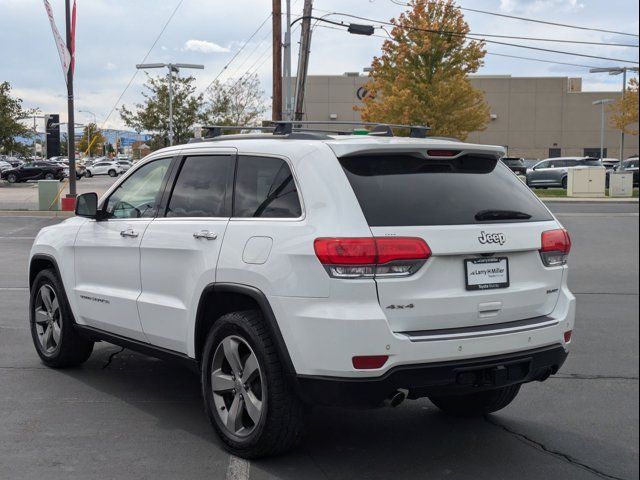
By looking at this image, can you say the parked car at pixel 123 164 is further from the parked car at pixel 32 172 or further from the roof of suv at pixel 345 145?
the roof of suv at pixel 345 145

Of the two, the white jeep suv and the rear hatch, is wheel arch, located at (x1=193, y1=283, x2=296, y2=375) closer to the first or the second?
the white jeep suv

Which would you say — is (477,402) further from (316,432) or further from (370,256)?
(370,256)

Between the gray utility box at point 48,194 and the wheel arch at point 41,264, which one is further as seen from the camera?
the gray utility box at point 48,194

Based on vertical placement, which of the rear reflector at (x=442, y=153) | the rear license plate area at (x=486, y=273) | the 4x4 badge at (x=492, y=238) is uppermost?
the rear reflector at (x=442, y=153)

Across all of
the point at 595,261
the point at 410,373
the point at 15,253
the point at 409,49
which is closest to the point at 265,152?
the point at 410,373

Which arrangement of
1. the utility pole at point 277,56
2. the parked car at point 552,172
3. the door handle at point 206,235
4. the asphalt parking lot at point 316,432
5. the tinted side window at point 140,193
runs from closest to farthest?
the asphalt parking lot at point 316,432, the door handle at point 206,235, the tinted side window at point 140,193, the utility pole at point 277,56, the parked car at point 552,172

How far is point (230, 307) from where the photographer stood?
466 cm

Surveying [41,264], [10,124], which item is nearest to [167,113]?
[10,124]

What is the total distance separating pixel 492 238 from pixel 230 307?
5.18ft

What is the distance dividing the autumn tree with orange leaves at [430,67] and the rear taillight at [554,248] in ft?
108

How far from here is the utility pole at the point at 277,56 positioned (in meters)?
26.4

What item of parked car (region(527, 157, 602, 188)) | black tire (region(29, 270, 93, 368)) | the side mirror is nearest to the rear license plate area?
the side mirror

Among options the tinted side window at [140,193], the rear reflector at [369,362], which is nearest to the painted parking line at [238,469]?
the rear reflector at [369,362]

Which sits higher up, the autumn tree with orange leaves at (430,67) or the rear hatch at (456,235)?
the autumn tree with orange leaves at (430,67)
